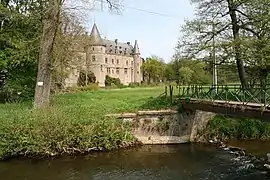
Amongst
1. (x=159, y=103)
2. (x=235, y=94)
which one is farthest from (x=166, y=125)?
(x=235, y=94)

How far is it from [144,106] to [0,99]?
10.8 metres

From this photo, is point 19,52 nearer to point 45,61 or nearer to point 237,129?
point 45,61

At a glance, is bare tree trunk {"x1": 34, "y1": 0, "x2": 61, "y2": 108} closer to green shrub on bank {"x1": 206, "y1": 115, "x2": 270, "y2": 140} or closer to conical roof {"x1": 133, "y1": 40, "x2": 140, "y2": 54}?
green shrub on bank {"x1": 206, "y1": 115, "x2": 270, "y2": 140}

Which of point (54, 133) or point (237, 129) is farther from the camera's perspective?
point (237, 129)

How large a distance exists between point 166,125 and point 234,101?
5.81 meters

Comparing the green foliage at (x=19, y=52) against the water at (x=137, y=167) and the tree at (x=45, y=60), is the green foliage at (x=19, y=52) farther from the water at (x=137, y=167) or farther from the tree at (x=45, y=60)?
the water at (x=137, y=167)

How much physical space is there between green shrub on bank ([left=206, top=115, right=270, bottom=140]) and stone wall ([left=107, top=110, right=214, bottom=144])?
2.06 ft

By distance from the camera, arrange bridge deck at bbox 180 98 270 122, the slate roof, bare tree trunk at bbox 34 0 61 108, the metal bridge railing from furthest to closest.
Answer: the slate roof → bare tree trunk at bbox 34 0 61 108 → the metal bridge railing → bridge deck at bbox 180 98 270 122

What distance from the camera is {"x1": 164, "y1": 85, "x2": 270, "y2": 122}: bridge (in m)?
14.0

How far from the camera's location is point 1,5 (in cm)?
2384

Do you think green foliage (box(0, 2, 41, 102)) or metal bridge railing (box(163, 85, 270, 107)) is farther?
green foliage (box(0, 2, 41, 102))

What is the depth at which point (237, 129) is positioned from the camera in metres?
22.0

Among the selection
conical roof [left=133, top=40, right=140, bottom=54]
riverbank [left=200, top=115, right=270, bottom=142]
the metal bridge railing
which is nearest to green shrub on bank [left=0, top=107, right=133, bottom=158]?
the metal bridge railing

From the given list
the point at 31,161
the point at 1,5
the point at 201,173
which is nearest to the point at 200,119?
the point at 201,173
